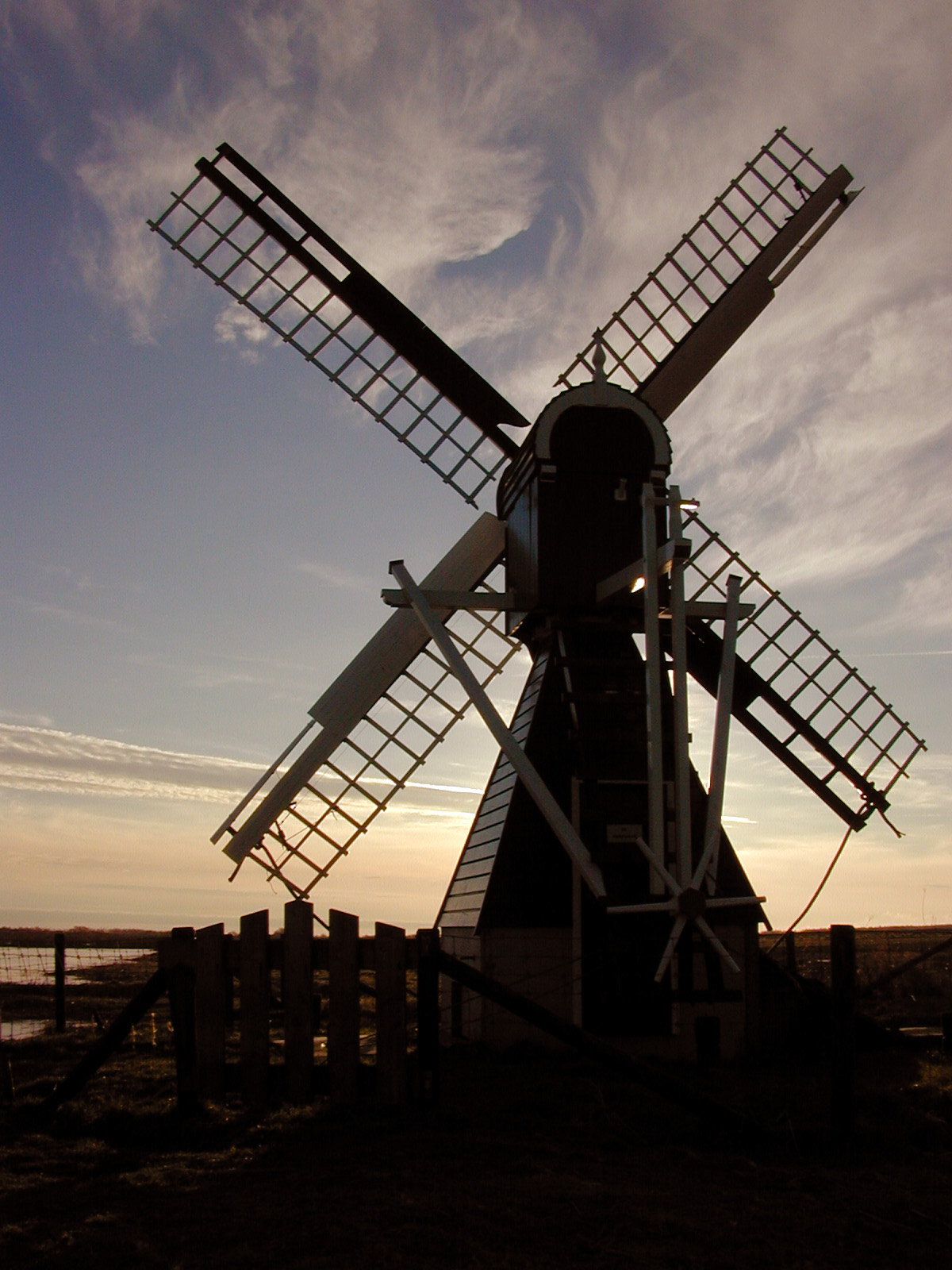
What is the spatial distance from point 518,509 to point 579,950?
5.67 metres

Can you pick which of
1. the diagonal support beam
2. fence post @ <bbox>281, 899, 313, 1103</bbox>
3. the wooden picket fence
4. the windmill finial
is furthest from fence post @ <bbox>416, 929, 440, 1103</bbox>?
the windmill finial

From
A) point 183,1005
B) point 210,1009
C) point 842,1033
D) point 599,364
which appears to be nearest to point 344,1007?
point 210,1009

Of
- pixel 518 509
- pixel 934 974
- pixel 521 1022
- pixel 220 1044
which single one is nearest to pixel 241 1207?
pixel 220 1044

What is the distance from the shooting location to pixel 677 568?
12.4 metres

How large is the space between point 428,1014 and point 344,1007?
0.68 meters

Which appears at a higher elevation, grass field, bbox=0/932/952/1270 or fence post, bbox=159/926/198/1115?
fence post, bbox=159/926/198/1115

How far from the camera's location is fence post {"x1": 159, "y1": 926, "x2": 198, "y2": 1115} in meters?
9.39

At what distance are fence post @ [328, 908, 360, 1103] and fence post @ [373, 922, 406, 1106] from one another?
0.18 meters

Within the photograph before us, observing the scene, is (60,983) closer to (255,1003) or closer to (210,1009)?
(210,1009)

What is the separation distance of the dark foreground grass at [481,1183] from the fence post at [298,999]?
34 cm

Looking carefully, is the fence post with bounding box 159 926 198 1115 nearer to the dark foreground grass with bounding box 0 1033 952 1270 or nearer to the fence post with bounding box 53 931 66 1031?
the dark foreground grass with bounding box 0 1033 952 1270

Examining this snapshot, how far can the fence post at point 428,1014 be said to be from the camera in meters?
9.25

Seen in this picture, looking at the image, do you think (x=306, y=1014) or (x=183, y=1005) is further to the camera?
(x=183, y=1005)

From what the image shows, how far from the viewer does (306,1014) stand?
9.33m
